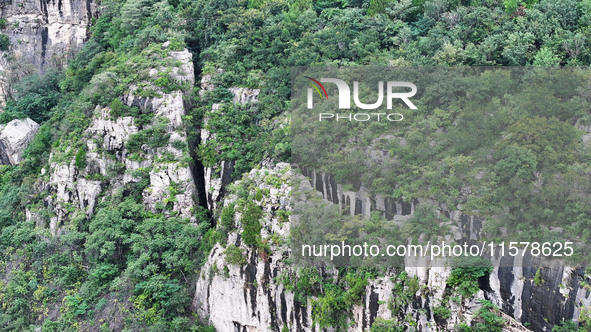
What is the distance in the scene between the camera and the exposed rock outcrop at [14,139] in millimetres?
31594

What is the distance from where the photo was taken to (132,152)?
26109mm

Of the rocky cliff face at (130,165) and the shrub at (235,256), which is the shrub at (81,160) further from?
the shrub at (235,256)

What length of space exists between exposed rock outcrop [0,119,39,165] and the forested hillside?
0.70m

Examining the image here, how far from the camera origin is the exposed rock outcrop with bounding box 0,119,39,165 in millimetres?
31594

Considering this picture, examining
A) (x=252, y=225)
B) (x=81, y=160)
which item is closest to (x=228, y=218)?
(x=252, y=225)

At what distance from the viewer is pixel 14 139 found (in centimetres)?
3167

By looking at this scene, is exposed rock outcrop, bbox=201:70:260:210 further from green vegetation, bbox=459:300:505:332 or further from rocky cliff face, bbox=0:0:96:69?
rocky cliff face, bbox=0:0:96:69

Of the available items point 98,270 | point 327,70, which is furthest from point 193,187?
point 327,70

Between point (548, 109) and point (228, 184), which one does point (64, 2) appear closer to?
point (228, 184)

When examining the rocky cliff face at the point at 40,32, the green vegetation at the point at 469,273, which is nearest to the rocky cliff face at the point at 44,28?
the rocky cliff face at the point at 40,32

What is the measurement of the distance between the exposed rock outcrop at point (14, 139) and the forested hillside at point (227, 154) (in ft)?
2.30

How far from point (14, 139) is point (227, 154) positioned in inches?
555

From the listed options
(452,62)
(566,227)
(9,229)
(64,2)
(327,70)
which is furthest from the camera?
(64,2)

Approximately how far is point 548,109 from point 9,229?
24.1 metres
